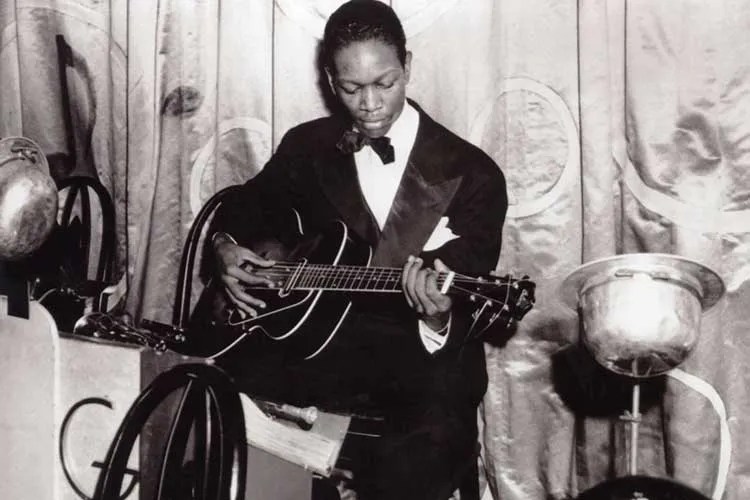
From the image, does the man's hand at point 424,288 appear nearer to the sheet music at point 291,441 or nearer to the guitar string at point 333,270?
the guitar string at point 333,270

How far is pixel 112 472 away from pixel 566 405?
4.68 feet

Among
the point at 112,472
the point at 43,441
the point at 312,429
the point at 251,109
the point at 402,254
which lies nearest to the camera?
the point at 112,472

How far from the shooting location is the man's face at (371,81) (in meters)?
1.94

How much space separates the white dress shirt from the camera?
82.7 inches

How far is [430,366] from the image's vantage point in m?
1.88

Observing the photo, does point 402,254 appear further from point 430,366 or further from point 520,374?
point 520,374

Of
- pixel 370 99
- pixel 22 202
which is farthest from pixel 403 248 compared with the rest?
pixel 22 202

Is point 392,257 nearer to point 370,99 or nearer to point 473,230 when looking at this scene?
point 473,230

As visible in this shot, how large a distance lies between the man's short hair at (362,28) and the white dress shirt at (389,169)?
0.17 metres

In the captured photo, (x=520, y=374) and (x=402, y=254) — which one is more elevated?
(x=402, y=254)

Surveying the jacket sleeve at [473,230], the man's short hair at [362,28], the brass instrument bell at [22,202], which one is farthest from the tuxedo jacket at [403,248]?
the brass instrument bell at [22,202]

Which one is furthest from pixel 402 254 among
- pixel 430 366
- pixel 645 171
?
pixel 645 171

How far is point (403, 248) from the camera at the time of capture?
2016mm

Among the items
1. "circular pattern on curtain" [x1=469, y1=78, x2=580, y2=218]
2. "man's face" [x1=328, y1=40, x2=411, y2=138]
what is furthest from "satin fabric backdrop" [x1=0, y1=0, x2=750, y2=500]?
"man's face" [x1=328, y1=40, x2=411, y2=138]
